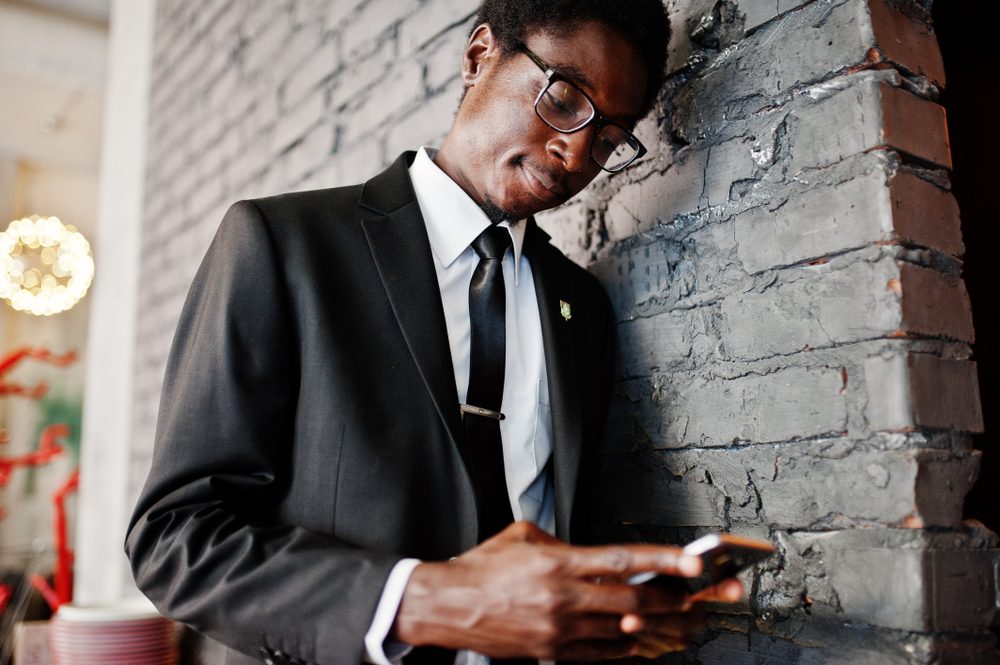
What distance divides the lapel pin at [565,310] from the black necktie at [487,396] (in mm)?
119

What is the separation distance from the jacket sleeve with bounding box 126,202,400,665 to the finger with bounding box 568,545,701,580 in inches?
8.2

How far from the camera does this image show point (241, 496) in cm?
96

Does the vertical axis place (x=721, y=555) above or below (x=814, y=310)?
below

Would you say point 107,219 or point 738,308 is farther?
point 107,219

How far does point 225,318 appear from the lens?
97cm

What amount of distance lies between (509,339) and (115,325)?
2.44m

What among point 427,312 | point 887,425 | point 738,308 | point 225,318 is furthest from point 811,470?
point 225,318

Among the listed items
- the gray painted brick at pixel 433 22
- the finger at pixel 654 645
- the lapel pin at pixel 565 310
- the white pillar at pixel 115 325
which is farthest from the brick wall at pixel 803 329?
the white pillar at pixel 115 325

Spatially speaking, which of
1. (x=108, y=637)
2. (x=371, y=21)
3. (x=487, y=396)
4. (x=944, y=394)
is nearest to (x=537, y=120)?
(x=487, y=396)

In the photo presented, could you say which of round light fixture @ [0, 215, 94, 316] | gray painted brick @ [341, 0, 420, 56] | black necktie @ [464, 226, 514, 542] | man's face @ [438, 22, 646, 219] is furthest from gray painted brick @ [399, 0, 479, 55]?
round light fixture @ [0, 215, 94, 316]

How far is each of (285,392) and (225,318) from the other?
0.12 meters

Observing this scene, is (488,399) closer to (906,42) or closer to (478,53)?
(478,53)

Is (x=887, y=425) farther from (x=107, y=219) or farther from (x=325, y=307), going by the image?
(x=107, y=219)

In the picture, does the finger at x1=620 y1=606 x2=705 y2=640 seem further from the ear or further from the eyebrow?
the ear
